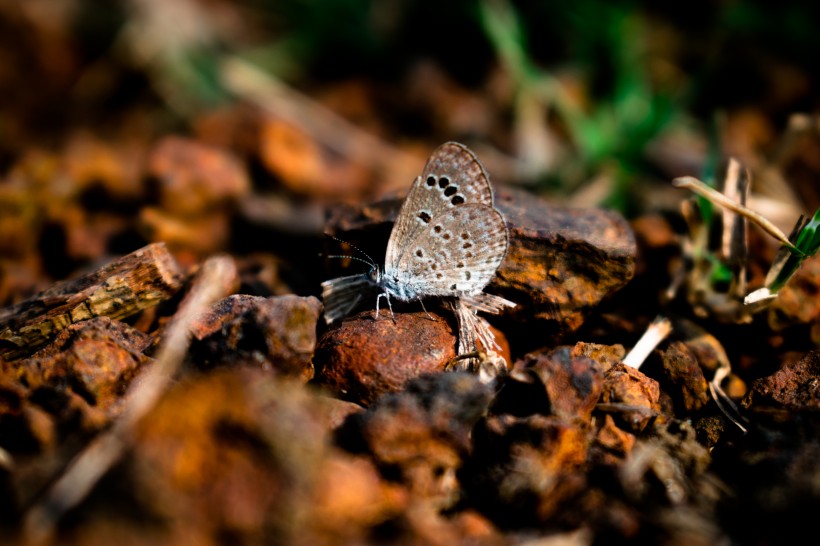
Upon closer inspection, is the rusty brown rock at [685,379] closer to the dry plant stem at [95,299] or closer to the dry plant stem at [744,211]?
the dry plant stem at [744,211]

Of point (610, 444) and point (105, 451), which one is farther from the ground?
Answer: point (105, 451)

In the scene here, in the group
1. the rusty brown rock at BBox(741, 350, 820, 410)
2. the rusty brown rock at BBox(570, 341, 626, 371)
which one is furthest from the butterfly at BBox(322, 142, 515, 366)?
the rusty brown rock at BBox(741, 350, 820, 410)

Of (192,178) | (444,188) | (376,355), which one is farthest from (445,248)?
(192,178)

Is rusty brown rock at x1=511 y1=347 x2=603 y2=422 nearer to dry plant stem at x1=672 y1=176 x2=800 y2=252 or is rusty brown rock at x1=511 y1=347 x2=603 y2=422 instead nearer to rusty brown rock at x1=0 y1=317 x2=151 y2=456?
dry plant stem at x1=672 y1=176 x2=800 y2=252

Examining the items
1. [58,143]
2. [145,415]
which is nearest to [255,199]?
[58,143]

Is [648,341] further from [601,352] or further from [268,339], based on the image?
[268,339]

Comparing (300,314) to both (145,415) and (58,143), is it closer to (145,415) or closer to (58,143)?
(145,415)

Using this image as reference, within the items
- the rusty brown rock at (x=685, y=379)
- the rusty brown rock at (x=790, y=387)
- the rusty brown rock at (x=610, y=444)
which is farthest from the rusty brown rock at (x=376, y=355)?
the rusty brown rock at (x=790, y=387)
